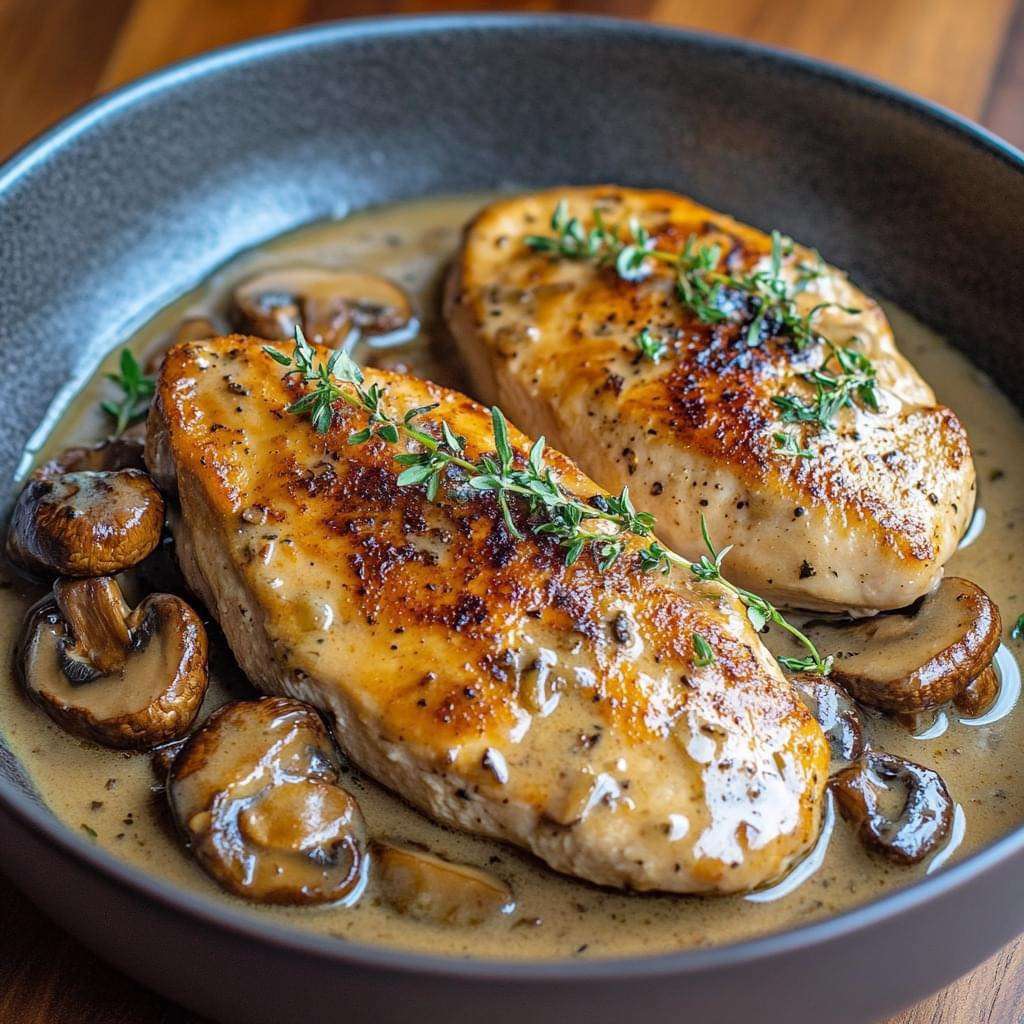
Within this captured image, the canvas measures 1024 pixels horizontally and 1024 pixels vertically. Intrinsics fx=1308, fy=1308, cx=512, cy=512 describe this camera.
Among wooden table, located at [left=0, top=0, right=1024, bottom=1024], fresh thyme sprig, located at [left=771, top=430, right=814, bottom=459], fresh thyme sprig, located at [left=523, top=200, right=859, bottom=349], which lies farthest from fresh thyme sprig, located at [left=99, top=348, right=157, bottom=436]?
fresh thyme sprig, located at [left=771, top=430, right=814, bottom=459]

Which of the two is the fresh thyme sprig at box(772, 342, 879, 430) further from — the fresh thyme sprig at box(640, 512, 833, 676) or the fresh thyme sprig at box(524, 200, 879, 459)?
the fresh thyme sprig at box(640, 512, 833, 676)

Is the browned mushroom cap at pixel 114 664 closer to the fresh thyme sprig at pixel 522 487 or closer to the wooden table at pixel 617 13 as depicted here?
the fresh thyme sprig at pixel 522 487

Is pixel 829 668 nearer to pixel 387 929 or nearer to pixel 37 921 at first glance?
pixel 387 929

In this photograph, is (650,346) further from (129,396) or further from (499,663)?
(129,396)

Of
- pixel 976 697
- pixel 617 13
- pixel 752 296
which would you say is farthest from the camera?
pixel 617 13

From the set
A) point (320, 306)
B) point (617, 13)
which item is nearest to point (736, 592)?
point (320, 306)

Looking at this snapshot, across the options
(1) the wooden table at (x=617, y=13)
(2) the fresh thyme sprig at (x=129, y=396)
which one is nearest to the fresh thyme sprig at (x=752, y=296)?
(2) the fresh thyme sprig at (x=129, y=396)

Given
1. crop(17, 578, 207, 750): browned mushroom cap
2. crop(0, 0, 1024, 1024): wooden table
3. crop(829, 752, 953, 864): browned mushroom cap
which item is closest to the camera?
crop(829, 752, 953, 864): browned mushroom cap
